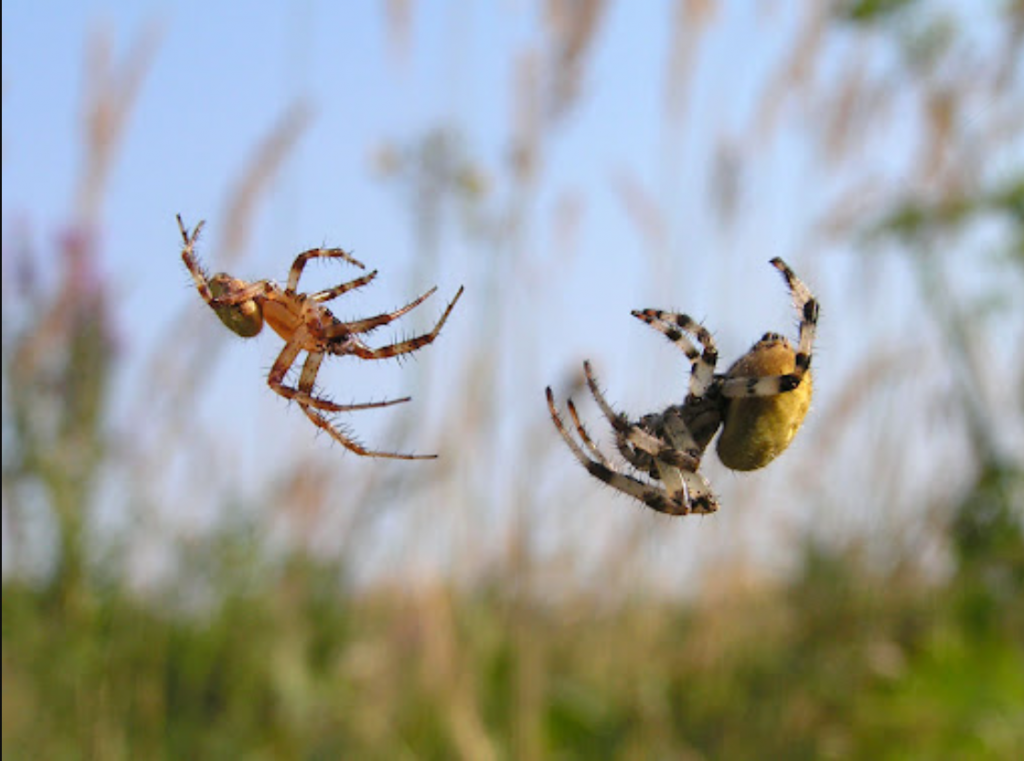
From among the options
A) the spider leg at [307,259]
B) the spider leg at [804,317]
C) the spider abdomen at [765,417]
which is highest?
the spider leg at [307,259]

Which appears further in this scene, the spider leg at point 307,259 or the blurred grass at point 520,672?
the blurred grass at point 520,672

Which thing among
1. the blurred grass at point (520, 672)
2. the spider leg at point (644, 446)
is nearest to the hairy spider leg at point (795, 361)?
the spider leg at point (644, 446)

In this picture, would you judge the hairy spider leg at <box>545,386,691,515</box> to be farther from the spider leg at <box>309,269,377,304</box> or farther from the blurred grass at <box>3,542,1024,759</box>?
the blurred grass at <box>3,542,1024,759</box>

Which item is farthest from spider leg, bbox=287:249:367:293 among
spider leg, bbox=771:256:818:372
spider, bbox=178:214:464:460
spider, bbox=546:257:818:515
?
spider leg, bbox=771:256:818:372

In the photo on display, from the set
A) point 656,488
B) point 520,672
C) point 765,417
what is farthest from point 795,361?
point 520,672

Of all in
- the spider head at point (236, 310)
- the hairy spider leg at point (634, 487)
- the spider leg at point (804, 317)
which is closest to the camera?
the spider head at point (236, 310)

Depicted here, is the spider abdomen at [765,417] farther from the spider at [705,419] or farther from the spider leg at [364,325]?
the spider leg at [364,325]

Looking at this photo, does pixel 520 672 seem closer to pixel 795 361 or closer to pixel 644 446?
pixel 644 446

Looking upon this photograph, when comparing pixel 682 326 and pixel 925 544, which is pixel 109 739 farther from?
pixel 925 544
